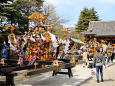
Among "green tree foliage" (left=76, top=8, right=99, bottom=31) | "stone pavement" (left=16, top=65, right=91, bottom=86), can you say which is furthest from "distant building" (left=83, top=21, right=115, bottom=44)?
"stone pavement" (left=16, top=65, right=91, bottom=86)

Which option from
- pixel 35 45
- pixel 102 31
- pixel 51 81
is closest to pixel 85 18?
pixel 102 31

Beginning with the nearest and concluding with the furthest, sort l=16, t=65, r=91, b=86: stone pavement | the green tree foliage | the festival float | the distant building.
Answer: the festival float, l=16, t=65, r=91, b=86: stone pavement, the distant building, the green tree foliage

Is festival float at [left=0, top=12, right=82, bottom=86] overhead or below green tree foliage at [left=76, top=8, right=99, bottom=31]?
below

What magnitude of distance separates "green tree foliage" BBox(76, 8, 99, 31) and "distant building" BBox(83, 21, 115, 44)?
10.7 meters

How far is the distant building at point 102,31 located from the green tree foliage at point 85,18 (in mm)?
10702

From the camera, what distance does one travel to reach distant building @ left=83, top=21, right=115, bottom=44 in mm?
29781

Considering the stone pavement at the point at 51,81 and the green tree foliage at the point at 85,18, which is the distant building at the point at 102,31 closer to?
the green tree foliage at the point at 85,18

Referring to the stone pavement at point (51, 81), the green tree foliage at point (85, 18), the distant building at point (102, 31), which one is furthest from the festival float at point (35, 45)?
the green tree foliage at point (85, 18)

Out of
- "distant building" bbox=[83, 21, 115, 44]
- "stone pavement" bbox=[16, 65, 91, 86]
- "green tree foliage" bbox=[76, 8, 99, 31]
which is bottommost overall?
"stone pavement" bbox=[16, 65, 91, 86]

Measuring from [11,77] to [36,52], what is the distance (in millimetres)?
1569

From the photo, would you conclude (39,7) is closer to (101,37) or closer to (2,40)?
(101,37)

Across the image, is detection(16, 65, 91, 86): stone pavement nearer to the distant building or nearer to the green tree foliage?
the distant building

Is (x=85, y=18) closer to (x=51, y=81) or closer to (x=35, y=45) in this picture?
(x=51, y=81)

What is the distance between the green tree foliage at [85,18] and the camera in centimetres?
4939
